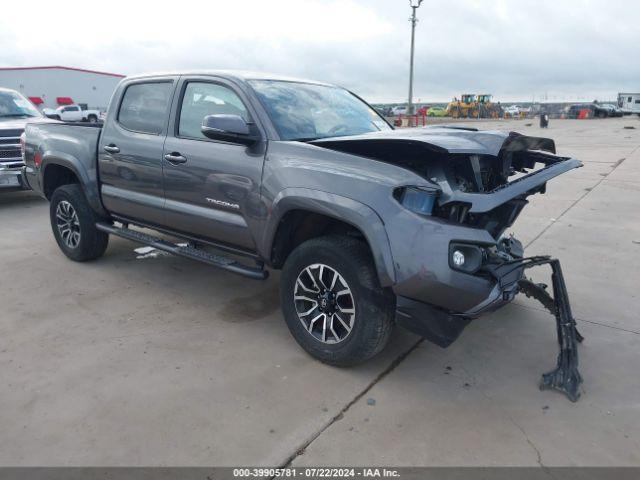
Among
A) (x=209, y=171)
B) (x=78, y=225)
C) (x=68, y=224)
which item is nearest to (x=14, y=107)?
(x=68, y=224)

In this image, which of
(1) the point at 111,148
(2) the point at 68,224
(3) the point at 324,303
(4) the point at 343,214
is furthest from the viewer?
(2) the point at 68,224

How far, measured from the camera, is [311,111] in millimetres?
3939

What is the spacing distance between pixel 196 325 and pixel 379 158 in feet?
6.26

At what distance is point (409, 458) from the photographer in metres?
2.47

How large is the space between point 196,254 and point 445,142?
2.16 metres

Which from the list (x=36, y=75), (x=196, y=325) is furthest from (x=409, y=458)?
(x=36, y=75)

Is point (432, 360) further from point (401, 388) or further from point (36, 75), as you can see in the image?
point (36, 75)

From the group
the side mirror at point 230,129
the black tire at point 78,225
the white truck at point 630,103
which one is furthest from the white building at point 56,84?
the white truck at point 630,103

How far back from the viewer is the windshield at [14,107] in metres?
8.83

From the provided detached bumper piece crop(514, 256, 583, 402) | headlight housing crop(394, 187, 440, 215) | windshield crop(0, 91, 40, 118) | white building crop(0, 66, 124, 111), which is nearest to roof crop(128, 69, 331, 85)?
headlight housing crop(394, 187, 440, 215)

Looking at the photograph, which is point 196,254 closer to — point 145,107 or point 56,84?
point 145,107

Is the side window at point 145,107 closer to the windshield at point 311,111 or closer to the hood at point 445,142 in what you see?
the windshield at point 311,111

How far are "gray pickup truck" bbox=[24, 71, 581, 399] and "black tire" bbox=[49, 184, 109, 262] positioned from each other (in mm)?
379

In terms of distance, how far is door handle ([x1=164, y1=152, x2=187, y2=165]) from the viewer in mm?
3930
